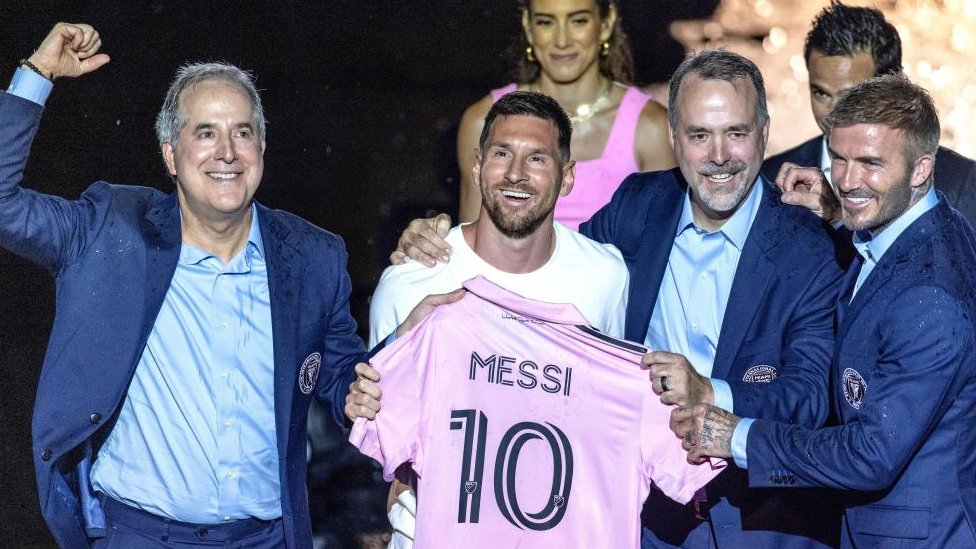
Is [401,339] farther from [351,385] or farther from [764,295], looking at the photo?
[764,295]

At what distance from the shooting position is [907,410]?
237cm

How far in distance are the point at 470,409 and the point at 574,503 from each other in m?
0.29

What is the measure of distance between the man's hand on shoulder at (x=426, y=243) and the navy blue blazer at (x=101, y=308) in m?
0.23

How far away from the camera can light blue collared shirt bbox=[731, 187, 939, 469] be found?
98.0 inches

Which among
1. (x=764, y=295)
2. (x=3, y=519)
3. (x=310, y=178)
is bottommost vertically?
(x=3, y=519)

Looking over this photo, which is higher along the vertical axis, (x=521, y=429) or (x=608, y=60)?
(x=608, y=60)

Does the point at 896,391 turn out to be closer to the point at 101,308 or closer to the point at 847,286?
the point at 847,286

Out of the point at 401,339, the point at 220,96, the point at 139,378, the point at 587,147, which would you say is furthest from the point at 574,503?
the point at 587,147

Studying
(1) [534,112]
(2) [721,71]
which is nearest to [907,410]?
(2) [721,71]

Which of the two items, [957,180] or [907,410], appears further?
[957,180]

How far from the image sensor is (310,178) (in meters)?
4.80

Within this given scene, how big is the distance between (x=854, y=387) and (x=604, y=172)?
156cm

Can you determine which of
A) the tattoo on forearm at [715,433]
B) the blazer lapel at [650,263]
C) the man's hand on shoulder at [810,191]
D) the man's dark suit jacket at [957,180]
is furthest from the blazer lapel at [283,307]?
the man's dark suit jacket at [957,180]

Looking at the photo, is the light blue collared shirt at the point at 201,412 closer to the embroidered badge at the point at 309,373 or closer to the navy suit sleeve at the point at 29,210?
the embroidered badge at the point at 309,373
